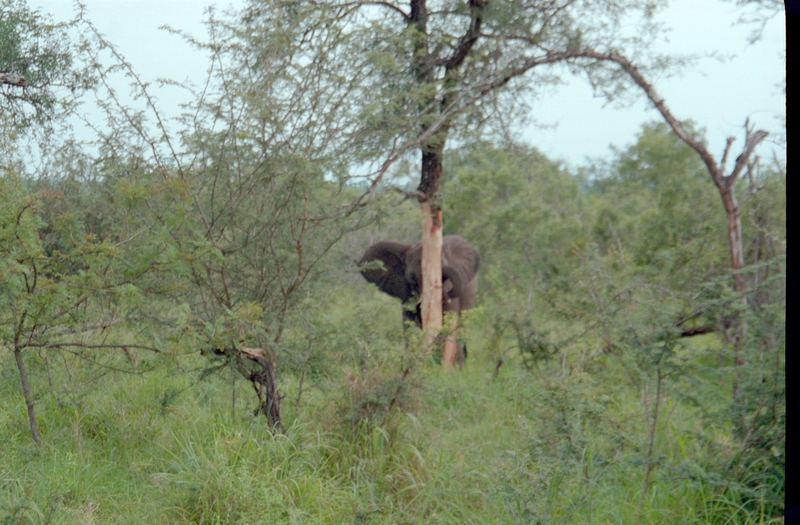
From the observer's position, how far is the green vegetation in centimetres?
402

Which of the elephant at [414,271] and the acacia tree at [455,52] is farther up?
the acacia tree at [455,52]

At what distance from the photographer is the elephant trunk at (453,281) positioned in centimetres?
1016

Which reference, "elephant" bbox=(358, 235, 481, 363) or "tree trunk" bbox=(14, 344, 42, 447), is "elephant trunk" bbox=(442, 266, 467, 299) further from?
"tree trunk" bbox=(14, 344, 42, 447)

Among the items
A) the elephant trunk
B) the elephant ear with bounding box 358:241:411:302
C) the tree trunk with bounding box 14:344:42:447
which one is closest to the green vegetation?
the tree trunk with bounding box 14:344:42:447

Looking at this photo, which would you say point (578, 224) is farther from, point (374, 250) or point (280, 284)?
point (280, 284)

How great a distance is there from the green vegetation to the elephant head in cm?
327

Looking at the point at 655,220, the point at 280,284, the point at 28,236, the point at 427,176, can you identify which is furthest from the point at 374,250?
the point at 28,236

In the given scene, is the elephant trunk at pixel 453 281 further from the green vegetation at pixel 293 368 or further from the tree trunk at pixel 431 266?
the green vegetation at pixel 293 368

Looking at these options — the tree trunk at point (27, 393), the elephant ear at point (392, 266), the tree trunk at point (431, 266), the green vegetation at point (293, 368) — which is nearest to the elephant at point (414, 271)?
the elephant ear at point (392, 266)

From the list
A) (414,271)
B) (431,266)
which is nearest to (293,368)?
(431,266)

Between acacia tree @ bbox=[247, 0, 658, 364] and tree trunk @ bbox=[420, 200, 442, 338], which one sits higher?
acacia tree @ bbox=[247, 0, 658, 364]

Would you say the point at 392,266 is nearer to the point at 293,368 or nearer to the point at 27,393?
the point at 293,368

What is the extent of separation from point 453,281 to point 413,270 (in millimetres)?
576

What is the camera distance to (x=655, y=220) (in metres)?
8.81
